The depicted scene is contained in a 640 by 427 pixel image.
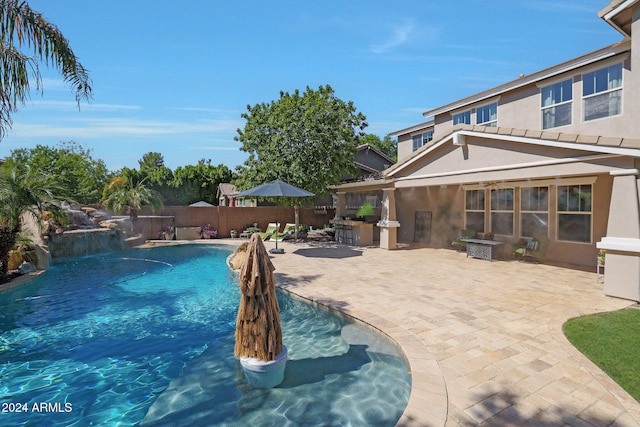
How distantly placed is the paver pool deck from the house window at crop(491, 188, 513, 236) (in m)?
2.66

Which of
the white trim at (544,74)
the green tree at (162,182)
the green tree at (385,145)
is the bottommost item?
the green tree at (162,182)

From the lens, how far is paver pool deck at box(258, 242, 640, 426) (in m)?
3.57

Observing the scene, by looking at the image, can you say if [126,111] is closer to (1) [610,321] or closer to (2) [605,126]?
(1) [610,321]

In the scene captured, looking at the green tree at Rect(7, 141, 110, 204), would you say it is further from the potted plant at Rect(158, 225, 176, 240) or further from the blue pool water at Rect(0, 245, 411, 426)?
the blue pool water at Rect(0, 245, 411, 426)

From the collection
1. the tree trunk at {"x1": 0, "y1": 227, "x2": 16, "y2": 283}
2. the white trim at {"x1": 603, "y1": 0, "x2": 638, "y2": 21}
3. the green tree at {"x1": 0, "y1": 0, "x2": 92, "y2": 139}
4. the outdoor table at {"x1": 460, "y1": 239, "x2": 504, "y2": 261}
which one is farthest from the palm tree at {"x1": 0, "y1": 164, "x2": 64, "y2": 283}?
the white trim at {"x1": 603, "y1": 0, "x2": 638, "y2": 21}

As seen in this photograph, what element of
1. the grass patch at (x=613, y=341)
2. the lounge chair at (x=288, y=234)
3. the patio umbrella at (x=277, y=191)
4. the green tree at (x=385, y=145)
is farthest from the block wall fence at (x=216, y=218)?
the green tree at (x=385, y=145)

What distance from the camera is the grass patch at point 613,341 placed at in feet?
13.9

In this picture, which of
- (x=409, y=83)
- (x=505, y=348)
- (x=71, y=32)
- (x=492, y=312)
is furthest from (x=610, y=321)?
(x=71, y=32)

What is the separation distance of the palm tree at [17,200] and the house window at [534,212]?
1813 cm

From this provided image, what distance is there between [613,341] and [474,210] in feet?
36.5

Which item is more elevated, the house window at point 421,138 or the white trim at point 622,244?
the house window at point 421,138

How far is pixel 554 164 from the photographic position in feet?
30.3

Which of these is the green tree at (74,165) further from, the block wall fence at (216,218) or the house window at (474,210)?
the house window at (474,210)

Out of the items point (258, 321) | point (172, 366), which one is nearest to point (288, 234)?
point (172, 366)
